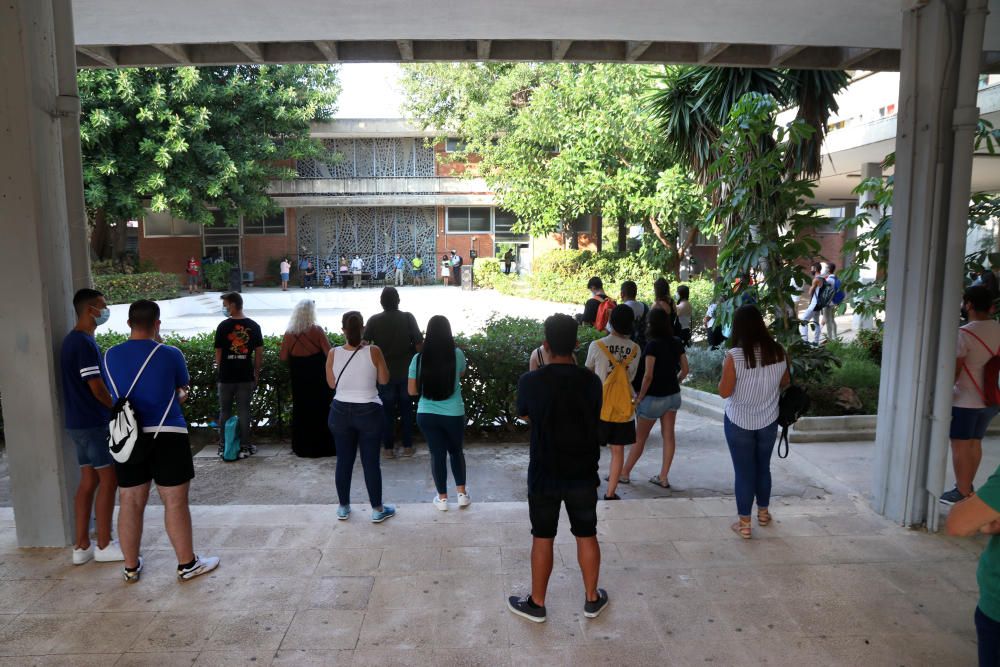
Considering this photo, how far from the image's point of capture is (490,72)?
995 inches

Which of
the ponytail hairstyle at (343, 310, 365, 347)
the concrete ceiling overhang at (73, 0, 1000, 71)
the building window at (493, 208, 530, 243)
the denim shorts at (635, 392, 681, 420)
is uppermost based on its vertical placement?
the concrete ceiling overhang at (73, 0, 1000, 71)

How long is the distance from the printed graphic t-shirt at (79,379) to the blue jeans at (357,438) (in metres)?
1.43

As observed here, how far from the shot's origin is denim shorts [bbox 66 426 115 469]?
427 cm

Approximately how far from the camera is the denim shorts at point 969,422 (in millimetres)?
5048

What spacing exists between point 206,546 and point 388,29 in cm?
470

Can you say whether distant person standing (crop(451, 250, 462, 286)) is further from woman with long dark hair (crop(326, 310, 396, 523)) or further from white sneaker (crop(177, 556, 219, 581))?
white sneaker (crop(177, 556, 219, 581))

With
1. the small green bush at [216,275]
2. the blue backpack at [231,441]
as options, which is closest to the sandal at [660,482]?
the blue backpack at [231,441]

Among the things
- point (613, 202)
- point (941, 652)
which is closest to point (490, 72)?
point (613, 202)

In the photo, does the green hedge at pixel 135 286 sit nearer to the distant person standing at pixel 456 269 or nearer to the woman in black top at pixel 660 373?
the distant person standing at pixel 456 269

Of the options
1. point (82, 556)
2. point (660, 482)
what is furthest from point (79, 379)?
point (660, 482)

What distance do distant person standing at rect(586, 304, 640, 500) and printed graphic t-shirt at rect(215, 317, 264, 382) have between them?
3.26 metres

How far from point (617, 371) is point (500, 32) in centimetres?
359

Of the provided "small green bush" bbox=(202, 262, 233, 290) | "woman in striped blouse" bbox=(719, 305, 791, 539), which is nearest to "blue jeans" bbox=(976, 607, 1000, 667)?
"woman in striped blouse" bbox=(719, 305, 791, 539)

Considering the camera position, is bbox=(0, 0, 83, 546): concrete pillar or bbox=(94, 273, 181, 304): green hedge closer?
bbox=(0, 0, 83, 546): concrete pillar
